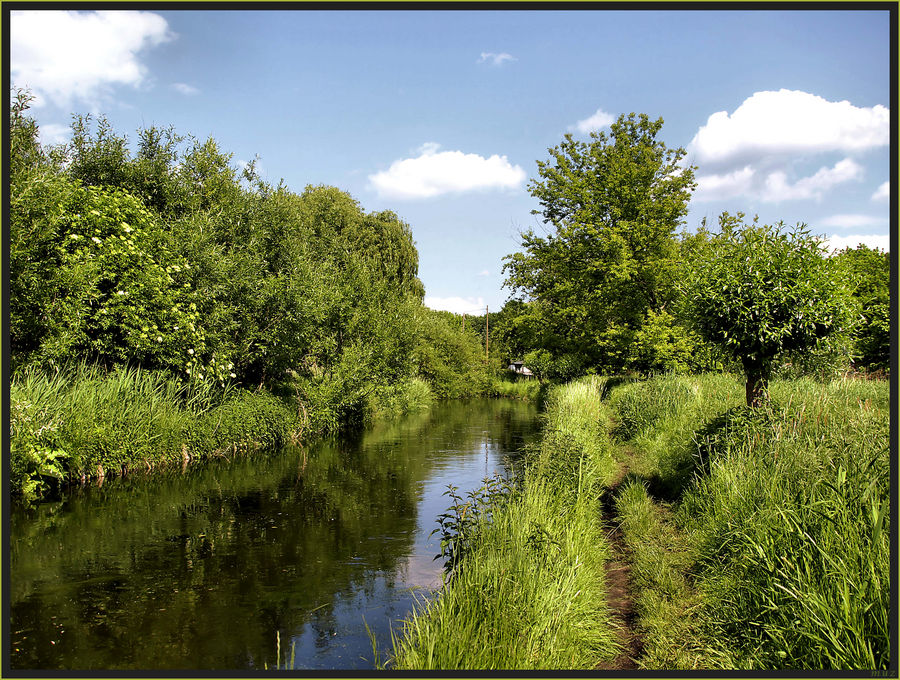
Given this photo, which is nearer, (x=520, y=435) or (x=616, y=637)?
(x=616, y=637)

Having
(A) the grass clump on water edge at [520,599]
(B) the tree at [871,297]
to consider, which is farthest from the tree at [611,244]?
(A) the grass clump on water edge at [520,599]

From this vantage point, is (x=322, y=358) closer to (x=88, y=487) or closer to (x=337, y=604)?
(x=88, y=487)

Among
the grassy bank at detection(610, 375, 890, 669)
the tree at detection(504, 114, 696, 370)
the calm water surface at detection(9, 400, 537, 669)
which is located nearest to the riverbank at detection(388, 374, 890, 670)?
the grassy bank at detection(610, 375, 890, 669)

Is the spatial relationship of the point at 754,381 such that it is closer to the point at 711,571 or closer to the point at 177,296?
the point at 711,571

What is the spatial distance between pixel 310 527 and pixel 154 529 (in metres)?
2.68

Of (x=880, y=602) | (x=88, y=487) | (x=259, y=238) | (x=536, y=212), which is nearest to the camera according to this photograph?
(x=880, y=602)

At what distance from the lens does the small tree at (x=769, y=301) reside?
349 inches

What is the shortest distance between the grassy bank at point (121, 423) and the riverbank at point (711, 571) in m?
8.28

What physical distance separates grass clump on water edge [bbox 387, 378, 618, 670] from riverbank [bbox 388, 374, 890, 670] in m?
0.02

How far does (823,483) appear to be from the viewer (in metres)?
5.24

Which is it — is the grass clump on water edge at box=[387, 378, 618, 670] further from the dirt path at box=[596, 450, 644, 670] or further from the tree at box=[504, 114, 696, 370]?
the tree at box=[504, 114, 696, 370]

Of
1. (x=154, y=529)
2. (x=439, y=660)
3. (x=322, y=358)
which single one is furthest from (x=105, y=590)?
(x=322, y=358)

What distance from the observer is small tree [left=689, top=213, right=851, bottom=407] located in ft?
29.1

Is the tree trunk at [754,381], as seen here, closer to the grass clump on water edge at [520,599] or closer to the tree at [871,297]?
the tree at [871,297]
